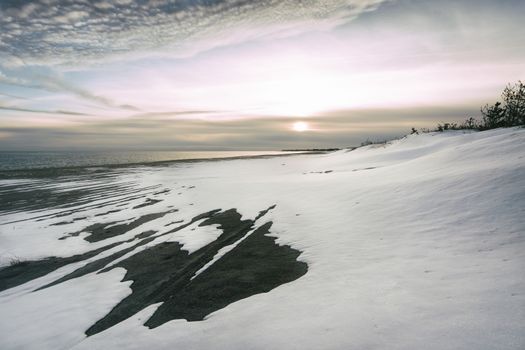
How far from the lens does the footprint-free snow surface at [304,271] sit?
3.57 m

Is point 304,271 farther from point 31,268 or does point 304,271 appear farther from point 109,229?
point 109,229

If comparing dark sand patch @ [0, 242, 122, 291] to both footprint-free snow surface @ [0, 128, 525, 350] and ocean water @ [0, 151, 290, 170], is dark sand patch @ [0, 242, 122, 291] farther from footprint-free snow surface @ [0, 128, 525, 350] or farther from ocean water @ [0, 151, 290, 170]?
ocean water @ [0, 151, 290, 170]

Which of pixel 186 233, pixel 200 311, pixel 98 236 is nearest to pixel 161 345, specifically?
pixel 200 311

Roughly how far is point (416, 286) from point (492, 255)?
5.27 ft

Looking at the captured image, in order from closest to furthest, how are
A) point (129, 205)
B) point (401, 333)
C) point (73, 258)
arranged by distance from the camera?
point (401, 333), point (73, 258), point (129, 205)

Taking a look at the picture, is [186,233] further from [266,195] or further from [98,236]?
[266,195]

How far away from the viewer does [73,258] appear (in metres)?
8.65

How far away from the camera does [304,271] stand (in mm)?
5820

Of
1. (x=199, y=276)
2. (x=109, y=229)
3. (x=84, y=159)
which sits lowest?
(x=199, y=276)

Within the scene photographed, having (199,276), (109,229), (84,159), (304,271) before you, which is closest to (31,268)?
(109,229)

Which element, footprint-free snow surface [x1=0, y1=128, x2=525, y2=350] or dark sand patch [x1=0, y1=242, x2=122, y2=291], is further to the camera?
dark sand patch [x1=0, y1=242, x2=122, y2=291]

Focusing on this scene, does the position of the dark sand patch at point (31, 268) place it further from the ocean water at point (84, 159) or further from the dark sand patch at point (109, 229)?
the ocean water at point (84, 159)

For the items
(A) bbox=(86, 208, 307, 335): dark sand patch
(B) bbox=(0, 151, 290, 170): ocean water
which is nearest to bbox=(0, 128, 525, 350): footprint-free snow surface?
(A) bbox=(86, 208, 307, 335): dark sand patch

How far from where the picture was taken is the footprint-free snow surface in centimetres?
357
